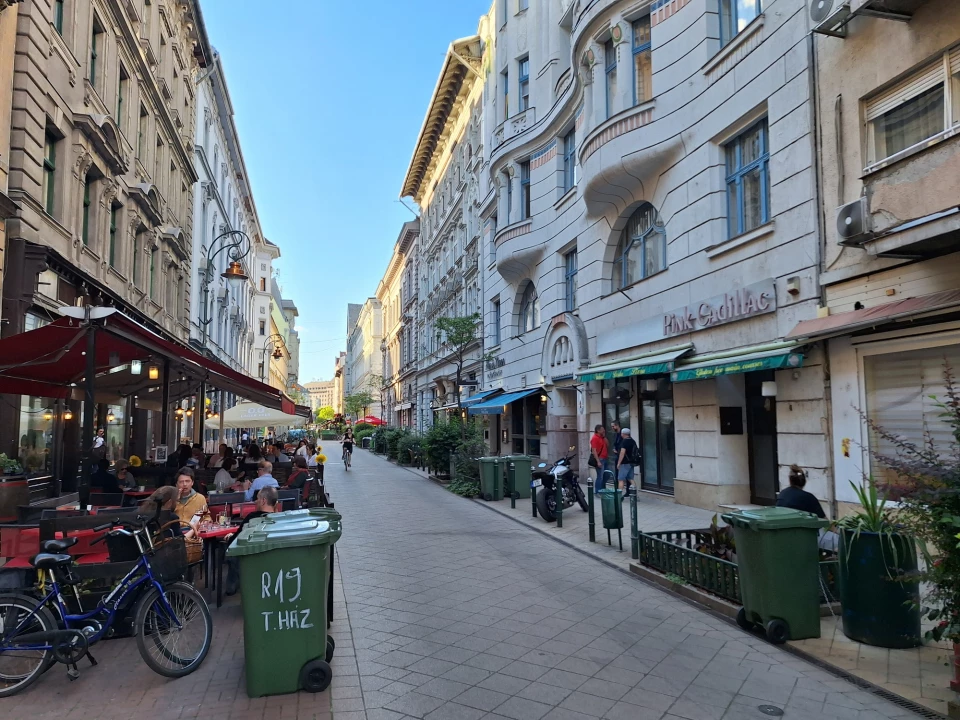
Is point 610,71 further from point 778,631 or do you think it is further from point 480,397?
point 778,631

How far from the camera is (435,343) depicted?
44.3 m

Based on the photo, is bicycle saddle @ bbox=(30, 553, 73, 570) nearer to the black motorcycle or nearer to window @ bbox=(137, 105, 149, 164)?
the black motorcycle

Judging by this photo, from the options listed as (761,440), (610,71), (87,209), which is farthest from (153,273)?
(761,440)

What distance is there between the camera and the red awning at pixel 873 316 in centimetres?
810

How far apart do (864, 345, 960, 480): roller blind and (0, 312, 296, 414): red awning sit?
9.48m

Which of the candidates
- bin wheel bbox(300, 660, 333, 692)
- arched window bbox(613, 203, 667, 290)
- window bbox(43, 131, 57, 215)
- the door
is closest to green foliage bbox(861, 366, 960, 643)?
bin wheel bbox(300, 660, 333, 692)

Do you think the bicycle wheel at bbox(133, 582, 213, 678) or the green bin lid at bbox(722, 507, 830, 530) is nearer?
the bicycle wheel at bbox(133, 582, 213, 678)

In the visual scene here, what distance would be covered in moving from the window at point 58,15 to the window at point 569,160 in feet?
44.7

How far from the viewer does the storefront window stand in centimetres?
1370

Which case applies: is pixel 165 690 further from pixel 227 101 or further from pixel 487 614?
pixel 227 101

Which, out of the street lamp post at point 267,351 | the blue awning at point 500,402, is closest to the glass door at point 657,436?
the blue awning at point 500,402

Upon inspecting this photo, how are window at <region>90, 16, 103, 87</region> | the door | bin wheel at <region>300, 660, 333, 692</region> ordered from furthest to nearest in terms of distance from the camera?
window at <region>90, 16, 103, 87</region>, the door, bin wheel at <region>300, 660, 333, 692</region>

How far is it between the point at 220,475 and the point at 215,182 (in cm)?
3011

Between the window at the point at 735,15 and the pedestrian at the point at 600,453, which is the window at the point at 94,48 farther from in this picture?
the pedestrian at the point at 600,453
